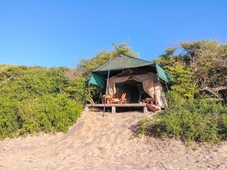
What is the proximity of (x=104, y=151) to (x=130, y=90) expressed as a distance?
8.61 metres

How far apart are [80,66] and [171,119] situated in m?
11.9

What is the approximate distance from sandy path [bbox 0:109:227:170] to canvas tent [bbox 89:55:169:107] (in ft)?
9.12

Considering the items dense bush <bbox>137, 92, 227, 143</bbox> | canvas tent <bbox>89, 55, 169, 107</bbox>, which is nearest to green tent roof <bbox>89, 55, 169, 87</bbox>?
canvas tent <bbox>89, 55, 169, 107</bbox>

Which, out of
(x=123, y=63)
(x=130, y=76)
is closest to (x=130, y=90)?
(x=130, y=76)

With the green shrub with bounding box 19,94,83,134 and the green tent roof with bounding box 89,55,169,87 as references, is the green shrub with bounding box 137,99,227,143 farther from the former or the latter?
the green tent roof with bounding box 89,55,169,87

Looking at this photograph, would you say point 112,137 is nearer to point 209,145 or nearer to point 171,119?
point 171,119

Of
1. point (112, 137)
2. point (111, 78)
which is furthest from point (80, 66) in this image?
point (112, 137)

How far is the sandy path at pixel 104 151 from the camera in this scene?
20.0ft

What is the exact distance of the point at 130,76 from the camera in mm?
13352

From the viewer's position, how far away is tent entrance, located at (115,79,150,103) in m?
14.5

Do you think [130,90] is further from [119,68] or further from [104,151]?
[104,151]

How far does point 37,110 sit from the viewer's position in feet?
33.8

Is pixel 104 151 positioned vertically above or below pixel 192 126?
below

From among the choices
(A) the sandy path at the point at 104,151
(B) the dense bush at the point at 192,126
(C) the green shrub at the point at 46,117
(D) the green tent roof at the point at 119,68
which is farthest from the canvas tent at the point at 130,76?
(B) the dense bush at the point at 192,126
